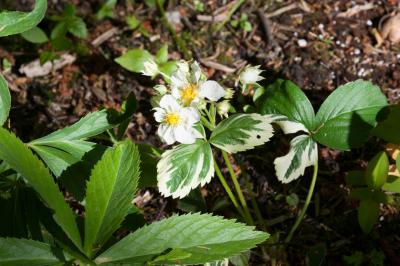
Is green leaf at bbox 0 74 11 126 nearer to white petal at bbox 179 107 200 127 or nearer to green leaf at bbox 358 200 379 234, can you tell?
white petal at bbox 179 107 200 127

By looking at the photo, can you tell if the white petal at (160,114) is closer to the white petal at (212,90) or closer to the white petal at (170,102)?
the white petal at (170,102)

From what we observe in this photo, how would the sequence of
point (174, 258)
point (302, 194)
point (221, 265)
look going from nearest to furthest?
point (174, 258) → point (221, 265) → point (302, 194)

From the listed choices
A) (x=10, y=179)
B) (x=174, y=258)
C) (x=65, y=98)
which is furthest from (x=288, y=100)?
(x=65, y=98)

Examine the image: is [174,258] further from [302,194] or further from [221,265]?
[302,194]

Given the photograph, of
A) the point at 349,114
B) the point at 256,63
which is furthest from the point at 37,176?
the point at 256,63

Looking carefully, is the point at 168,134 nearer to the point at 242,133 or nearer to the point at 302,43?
the point at 242,133

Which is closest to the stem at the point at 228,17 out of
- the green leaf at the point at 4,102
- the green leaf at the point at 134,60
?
the green leaf at the point at 134,60
